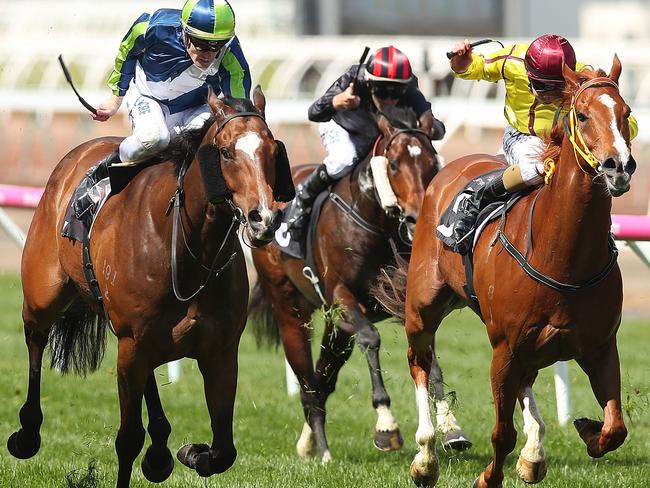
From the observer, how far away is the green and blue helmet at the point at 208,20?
5.89 metres

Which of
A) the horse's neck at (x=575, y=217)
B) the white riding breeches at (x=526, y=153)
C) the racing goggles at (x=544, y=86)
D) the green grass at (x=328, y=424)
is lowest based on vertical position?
the green grass at (x=328, y=424)

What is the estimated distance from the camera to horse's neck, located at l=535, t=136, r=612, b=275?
213 inches

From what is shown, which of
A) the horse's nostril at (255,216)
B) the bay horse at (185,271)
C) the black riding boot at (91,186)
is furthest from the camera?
the black riding boot at (91,186)

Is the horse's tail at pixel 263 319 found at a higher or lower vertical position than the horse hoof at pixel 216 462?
lower

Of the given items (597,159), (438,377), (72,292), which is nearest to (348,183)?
(438,377)

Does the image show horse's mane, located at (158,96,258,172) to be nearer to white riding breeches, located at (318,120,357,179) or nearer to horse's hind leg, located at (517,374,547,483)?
horse's hind leg, located at (517,374,547,483)

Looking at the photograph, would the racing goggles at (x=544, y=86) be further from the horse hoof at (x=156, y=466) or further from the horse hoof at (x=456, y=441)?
the horse hoof at (x=156, y=466)

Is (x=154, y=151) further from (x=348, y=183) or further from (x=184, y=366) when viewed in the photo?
(x=184, y=366)

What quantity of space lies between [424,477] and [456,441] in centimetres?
84

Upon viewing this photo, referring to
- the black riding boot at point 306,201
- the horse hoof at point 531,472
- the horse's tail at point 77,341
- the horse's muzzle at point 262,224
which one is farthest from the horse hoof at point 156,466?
the black riding boot at point 306,201

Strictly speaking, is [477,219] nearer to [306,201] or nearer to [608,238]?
[608,238]

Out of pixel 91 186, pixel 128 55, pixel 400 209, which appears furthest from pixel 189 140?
pixel 400 209

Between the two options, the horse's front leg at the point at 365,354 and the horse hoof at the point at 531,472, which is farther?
the horse's front leg at the point at 365,354

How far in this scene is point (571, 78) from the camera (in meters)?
5.46
